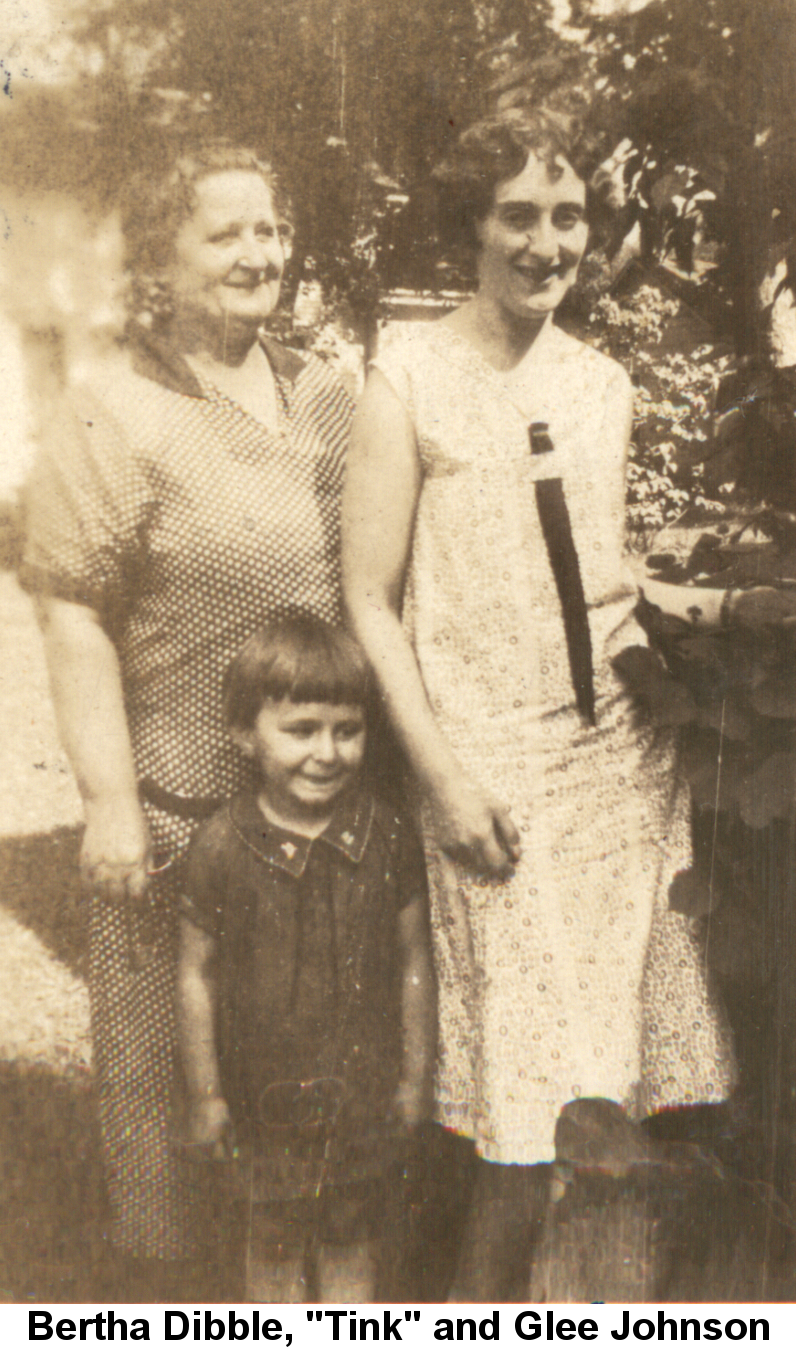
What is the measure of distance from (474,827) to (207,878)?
23.0 inches

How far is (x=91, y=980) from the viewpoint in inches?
91.6

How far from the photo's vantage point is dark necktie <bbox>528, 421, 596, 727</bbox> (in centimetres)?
233

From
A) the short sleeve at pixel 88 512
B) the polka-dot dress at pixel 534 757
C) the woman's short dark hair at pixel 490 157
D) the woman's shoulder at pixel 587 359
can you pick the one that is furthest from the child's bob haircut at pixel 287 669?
the woman's short dark hair at pixel 490 157

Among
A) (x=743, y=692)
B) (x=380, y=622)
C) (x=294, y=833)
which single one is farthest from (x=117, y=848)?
(x=743, y=692)

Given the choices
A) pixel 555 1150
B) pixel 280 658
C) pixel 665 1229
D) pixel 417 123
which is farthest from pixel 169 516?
pixel 665 1229

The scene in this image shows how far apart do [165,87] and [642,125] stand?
3.34 ft

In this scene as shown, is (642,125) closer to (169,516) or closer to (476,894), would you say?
(169,516)

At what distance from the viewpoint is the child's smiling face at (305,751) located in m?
2.28

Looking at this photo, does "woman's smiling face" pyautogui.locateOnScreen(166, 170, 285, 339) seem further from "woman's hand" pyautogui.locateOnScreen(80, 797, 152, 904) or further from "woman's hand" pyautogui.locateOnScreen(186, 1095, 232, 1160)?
"woman's hand" pyautogui.locateOnScreen(186, 1095, 232, 1160)

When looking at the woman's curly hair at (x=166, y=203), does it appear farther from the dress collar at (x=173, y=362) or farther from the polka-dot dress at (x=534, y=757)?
the polka-dot dress at (x=534, y=757)

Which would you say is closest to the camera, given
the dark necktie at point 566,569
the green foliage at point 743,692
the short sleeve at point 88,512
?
the short sleeve at point 88,512

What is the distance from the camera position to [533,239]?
229 cm

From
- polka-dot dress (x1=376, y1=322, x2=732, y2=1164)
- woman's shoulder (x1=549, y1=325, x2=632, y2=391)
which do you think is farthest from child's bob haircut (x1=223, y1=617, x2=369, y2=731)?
woman's shoulder (x1=549, y1=325, x2=632, y2=391)

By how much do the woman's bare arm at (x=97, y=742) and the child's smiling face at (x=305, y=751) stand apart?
0.85ft
